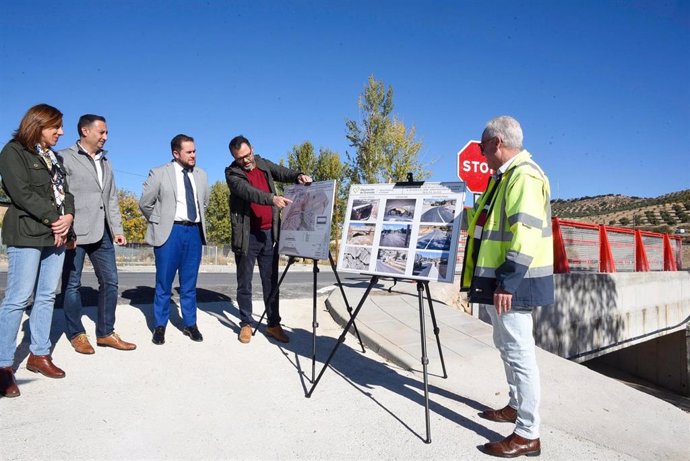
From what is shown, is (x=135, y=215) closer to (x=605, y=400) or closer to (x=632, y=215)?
(x=605, y=400)

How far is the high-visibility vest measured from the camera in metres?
2.53

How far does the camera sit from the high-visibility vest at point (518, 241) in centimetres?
253

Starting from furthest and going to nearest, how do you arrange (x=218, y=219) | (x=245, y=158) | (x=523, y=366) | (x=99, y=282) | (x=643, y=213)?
(x=643, y=213) → (x=218, y=219) → (x=245, y=158) → (x=99, y=282) → (x=523, y=366)

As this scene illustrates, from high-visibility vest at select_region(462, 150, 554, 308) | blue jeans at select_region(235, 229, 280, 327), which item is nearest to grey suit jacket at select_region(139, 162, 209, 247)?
blue jeans at select_region(235, 229, 280, 327)

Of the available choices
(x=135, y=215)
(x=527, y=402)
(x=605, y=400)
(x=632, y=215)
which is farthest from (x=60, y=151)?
(x=632, y=215)

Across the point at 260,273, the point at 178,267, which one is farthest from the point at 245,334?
the point at 178,267

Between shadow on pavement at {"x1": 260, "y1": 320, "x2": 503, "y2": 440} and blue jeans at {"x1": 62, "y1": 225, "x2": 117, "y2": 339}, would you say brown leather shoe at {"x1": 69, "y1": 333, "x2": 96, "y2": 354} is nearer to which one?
blue jeans at {"x1": 62, "y1": 225, "x2": 117, "y2": 339}

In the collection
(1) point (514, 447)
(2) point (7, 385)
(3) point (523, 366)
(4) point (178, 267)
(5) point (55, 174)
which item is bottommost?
(1) point (514, 447)

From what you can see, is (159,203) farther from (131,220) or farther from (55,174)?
(131,220)

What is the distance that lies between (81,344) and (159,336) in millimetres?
693

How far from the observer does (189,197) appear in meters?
4.63

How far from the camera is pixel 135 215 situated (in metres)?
45.4

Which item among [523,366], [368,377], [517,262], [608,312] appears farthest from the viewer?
[608,312]

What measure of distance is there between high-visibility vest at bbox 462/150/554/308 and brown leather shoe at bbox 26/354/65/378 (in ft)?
10.8
